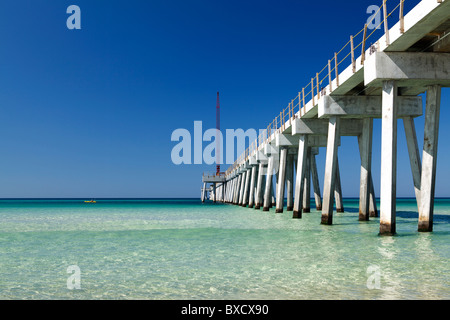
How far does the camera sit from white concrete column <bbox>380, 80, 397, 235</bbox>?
490 inches

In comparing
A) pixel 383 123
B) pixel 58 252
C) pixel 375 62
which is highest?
pixel 375 62

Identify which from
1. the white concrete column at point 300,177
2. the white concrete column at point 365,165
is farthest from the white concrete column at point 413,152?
the white concrete column at point 300,177

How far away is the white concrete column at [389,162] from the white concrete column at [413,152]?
480cm

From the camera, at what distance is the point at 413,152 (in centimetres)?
1694

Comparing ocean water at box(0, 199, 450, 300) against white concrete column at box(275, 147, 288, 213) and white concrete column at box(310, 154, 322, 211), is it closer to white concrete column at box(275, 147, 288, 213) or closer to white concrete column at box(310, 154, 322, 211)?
white concrete column at box(275, 147, 288, 213)

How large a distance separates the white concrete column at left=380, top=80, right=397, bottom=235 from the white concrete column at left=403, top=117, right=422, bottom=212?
189 inches

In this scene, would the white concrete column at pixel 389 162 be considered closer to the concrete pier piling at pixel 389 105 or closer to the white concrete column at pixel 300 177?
the concrete pier piling at pixel 389 105

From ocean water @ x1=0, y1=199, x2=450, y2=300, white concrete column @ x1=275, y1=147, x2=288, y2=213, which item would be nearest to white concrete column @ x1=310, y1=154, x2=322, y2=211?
white concrete column @ x1=275, y1=147, x2=288, y2=213

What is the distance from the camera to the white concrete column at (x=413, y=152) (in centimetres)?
1675

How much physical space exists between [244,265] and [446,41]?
901 cm
